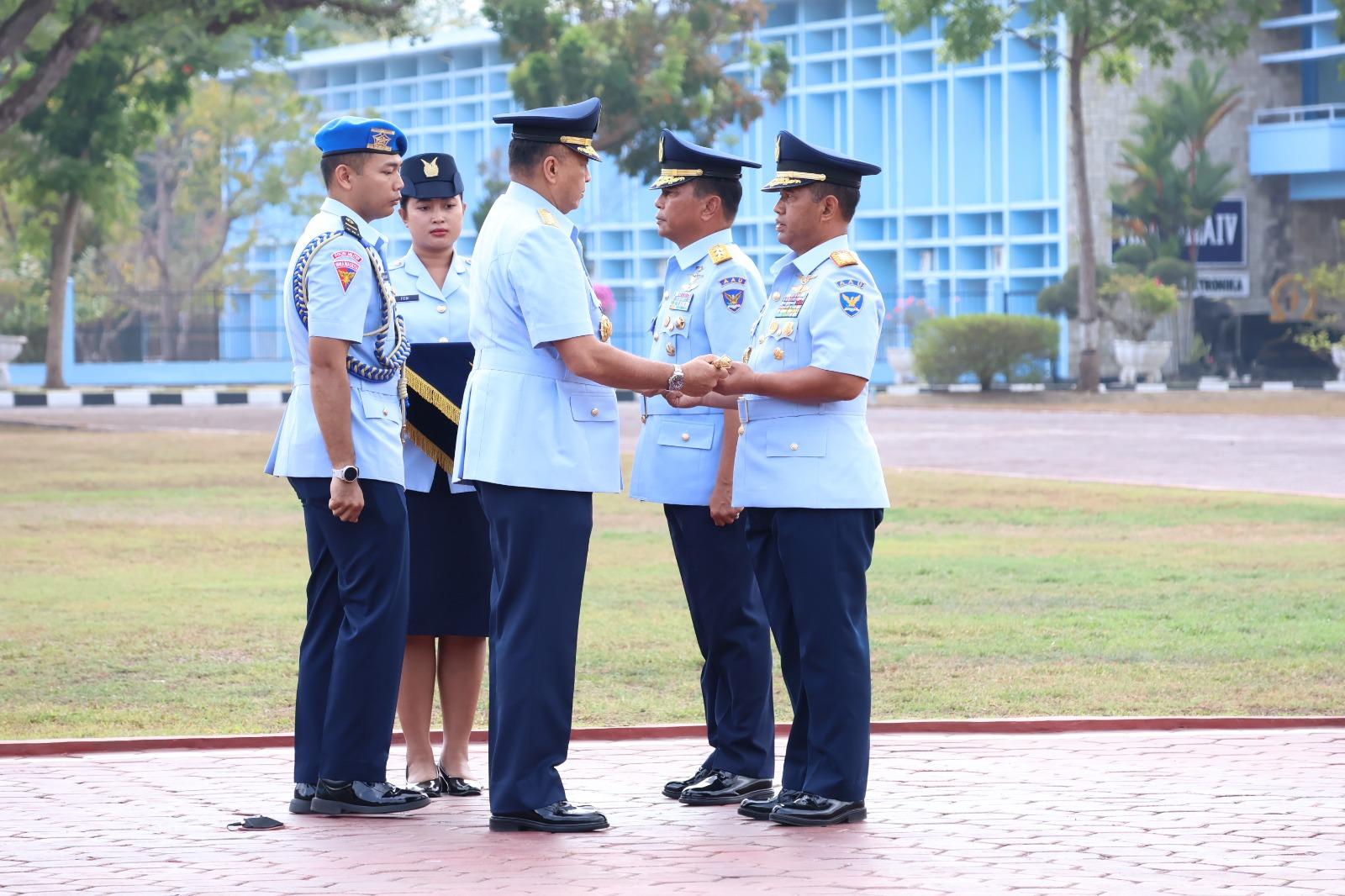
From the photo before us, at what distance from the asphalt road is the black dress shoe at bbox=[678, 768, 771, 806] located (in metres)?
11.3

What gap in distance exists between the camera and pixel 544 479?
5363 millimetres

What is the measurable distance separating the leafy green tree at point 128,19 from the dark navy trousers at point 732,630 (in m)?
19.7

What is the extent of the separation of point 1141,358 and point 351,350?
119 feet

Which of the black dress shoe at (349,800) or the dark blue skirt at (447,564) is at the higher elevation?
the dark blue skirt at (447,564)

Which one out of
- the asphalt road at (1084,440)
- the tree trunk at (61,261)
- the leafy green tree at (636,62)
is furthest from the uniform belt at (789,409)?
the leafy green tree at (636,62)

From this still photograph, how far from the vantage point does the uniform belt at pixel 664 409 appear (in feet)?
19.3

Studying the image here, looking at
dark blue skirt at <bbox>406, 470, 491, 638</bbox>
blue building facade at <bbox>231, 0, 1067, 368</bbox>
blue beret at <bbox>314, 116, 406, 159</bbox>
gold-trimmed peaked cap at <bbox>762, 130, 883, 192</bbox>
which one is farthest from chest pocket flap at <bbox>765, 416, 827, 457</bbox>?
blue building facade at <bbox>231, 0, 1067, 368</bbox>

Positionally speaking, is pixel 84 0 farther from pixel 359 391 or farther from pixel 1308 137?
pixel 1308 137

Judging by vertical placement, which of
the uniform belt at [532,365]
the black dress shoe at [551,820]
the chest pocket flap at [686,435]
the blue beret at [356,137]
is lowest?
the black dress shoe at [551,820]

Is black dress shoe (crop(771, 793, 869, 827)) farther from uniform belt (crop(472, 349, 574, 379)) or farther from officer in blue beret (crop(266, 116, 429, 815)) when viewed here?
uniform belt (crop(472, 349, 574, 379))

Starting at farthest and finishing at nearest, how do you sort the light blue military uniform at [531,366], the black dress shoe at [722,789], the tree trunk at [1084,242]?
the tree trunk at [1084,242], the black dress shoe at [722,789], the light blue military uniform at [531,366]

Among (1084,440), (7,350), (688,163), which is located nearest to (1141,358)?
(1084,440)

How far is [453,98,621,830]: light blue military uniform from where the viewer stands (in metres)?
5.36

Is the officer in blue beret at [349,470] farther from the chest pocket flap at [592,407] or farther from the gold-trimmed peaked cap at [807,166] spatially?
the gold-trimmed peaked cap at [807,166]
